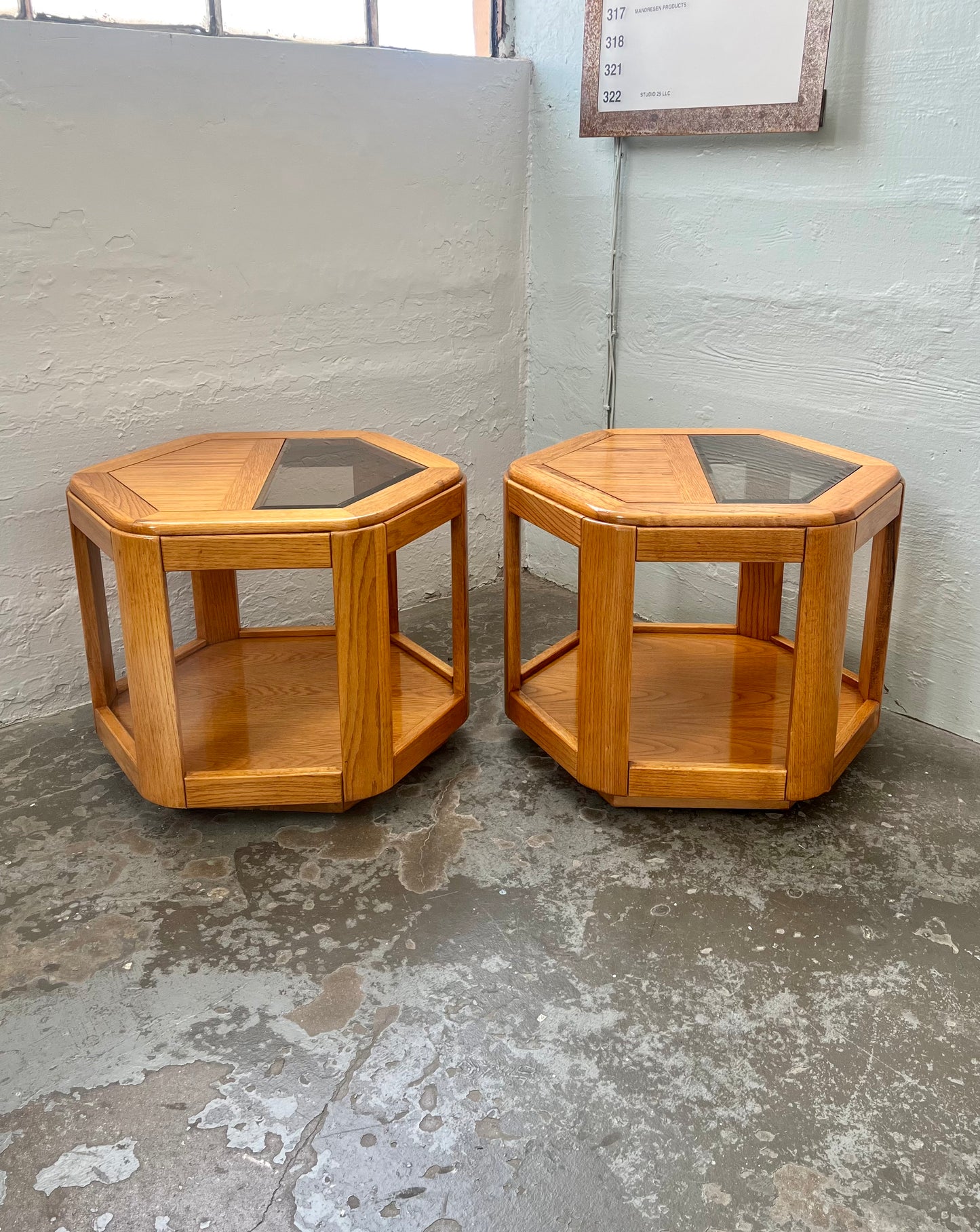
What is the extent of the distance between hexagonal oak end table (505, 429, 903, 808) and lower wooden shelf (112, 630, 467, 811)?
8.3 inches

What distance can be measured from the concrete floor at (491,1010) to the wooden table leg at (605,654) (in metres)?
0.12

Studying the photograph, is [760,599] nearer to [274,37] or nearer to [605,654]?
[605,654]

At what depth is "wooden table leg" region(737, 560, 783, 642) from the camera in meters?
2.13

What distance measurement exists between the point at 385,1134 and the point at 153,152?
1.72m

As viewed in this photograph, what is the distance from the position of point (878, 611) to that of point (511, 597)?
0.67 metres

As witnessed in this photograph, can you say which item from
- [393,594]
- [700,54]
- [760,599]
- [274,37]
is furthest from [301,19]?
[760,599]

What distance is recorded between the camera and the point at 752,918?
149 cm

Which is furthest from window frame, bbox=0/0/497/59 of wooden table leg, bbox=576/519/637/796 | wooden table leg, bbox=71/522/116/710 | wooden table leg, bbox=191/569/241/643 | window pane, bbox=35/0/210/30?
wooden table leg, bbox=576/519/637/796

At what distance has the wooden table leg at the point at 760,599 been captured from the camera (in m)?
2.13

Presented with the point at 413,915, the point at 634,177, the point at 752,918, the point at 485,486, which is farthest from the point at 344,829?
the point at 634,177

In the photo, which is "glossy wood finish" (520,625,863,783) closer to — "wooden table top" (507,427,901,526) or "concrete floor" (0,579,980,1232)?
"concrete floor" (0,579,980,1232)

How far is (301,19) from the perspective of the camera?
7.28 ft

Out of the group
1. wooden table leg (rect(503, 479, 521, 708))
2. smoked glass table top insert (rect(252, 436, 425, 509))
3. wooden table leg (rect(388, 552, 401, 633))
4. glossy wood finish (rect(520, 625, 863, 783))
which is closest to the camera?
smoked glass table top insert (rect(252, 436, 425, 509))

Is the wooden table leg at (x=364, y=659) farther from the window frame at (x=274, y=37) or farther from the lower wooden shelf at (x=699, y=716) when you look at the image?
the window frame at (x=274, y=37)
